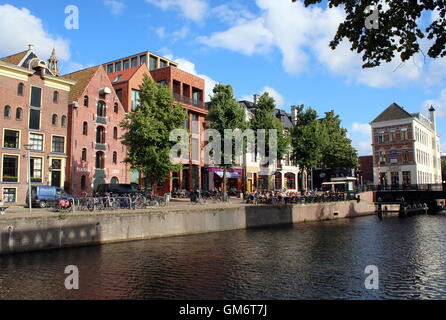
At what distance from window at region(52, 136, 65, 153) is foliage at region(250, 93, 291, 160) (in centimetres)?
2166

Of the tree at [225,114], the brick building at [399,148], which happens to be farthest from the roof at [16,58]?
the brick building at [399,148]

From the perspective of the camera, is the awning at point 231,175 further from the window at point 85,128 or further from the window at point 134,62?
the window at point 134,62

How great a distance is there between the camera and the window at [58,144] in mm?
37062

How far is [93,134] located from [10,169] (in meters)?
9.48

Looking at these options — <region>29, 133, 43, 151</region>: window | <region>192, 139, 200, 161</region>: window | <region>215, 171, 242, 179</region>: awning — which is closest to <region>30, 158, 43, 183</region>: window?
<region>29, 133, 43, 151</region>: window

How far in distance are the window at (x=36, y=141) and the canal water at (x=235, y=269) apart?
745 inches

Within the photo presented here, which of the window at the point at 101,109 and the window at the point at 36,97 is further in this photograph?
the window at the point at 101,109

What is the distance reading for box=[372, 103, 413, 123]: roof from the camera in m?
72.1

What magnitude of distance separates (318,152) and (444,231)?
23274 millimetres

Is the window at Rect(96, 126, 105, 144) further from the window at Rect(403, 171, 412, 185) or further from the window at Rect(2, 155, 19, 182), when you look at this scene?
the window at Rect(403, 171, 412, 185)

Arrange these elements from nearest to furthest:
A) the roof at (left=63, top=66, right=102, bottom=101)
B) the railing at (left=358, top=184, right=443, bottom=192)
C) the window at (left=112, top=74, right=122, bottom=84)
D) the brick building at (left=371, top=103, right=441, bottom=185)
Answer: the roof at (left=63, top=66, right=102, bottom=101) < the window at (left=112, top=74, right=122, bottom=84) < the railing at (left=358, top=184, right=443, bottom=192) < the brick building at (left=371, top=103, right=441, bottom=185)

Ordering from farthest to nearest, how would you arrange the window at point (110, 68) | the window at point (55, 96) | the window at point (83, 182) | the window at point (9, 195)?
the window at point (110, 68) < the window at point (83, 182) < the window at point (55, 96) < the window at point (9, 195)
